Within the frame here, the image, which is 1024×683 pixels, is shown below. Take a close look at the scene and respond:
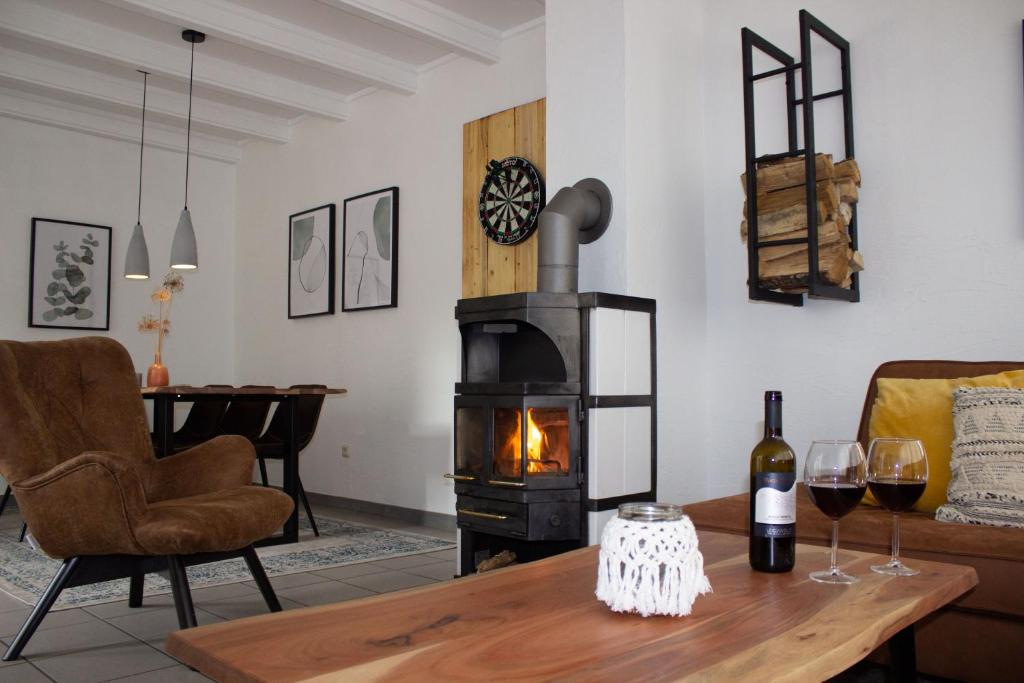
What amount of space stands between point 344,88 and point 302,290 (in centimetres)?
143

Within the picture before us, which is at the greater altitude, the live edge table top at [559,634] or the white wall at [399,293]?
the white wall at [399,293]

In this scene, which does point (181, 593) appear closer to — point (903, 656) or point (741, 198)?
point (903, 656)

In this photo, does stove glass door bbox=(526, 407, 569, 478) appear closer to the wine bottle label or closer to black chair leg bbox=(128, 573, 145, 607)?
black chair leg bbox=(128, 573, 145, 607)

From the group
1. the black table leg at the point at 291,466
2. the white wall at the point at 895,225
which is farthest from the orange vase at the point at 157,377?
the white wall at the point at 895,225

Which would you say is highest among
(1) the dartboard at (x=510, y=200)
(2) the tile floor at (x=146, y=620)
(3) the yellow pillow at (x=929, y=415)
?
(1) the dartboard at (x=510, y=200)

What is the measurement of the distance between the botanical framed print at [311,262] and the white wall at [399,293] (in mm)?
96

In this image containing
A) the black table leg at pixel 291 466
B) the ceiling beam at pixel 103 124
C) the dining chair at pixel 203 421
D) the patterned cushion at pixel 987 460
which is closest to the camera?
the patterned cushion at pixel 987 460

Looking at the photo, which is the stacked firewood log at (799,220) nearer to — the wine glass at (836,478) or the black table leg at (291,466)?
the wine glass at (836,478)

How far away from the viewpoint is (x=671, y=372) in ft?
11.4

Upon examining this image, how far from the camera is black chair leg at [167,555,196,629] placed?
243 centimetres

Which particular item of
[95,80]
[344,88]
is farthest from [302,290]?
[95,80]

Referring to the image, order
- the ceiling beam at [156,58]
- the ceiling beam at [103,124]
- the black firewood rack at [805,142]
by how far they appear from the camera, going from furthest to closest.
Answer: the ceiling beam at [103,124] < the ceiling beam at [156,58] < the black firewood rack at [805,142]

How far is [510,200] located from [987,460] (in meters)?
2.79

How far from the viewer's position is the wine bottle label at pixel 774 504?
1303mm
